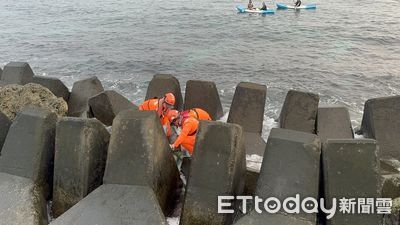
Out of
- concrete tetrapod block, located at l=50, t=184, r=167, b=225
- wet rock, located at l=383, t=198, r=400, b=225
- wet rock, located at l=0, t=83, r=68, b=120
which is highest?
wet rock, located at l=0, t=83, r=68, b=120

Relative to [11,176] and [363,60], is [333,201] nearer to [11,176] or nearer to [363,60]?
[11,176]

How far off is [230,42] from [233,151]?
17.8 meters

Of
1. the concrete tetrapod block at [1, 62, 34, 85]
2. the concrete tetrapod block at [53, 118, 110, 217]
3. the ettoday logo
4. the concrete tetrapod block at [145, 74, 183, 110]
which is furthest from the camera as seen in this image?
the concrete tetrapod block at [1, 62, 34, 85]

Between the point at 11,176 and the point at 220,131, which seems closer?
the point at 220,131

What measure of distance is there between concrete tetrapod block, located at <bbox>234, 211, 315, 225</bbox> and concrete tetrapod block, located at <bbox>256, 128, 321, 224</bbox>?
0.74ft

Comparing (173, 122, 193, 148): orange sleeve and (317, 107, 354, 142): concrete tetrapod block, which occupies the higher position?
(173, 122, 193, 148): orange sleeve

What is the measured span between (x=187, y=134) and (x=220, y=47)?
1496cm

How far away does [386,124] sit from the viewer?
778 cm

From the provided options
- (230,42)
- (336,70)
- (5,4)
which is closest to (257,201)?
(336,70)

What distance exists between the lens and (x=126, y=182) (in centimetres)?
553

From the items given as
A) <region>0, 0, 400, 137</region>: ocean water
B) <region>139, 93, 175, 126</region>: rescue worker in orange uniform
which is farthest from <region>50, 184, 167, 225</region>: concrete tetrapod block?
<region>0, 0, 400, 137</region>: ocean water

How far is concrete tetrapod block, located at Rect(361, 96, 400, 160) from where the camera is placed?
763 centimetres

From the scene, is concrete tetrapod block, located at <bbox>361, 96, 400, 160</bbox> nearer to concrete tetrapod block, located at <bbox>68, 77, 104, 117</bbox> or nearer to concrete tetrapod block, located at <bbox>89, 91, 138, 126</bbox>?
concrete tetrapod block, located at <bbox>89, 91, 138, 126</bbox>

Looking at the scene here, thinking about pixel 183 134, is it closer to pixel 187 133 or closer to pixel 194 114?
pixel 187 133
